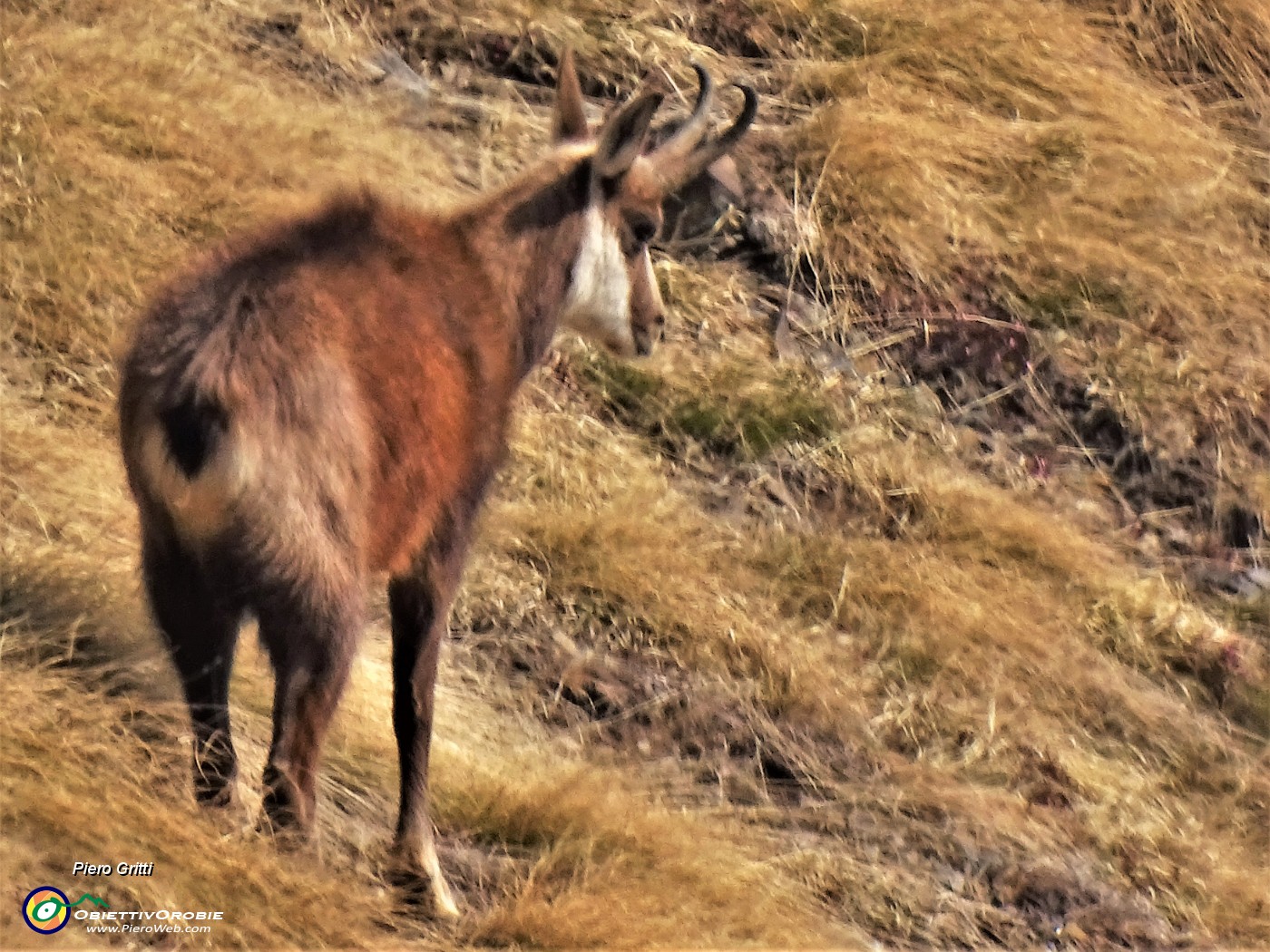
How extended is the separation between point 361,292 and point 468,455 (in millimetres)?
522

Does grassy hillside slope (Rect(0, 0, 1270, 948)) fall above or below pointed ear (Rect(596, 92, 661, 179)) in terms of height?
below

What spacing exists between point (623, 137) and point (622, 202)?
26cm

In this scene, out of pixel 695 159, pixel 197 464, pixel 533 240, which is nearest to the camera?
pixel 197 464

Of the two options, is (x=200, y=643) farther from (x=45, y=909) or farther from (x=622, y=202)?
(x=622, y=202)

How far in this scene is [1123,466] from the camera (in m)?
7.37

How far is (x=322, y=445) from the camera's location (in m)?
3.62

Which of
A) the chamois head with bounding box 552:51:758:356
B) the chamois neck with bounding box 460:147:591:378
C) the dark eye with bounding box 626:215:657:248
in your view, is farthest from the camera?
the dark eye with bounding box 626:215:657:248

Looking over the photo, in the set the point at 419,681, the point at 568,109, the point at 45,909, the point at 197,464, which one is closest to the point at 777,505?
the point at 568,109

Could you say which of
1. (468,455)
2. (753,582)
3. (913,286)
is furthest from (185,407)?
(913,286)

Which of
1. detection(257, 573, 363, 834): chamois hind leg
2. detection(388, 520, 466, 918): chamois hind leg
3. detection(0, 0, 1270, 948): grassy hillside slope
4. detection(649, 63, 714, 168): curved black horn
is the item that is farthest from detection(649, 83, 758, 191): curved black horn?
detection(257, 573, 363, 834): chamois hind leg

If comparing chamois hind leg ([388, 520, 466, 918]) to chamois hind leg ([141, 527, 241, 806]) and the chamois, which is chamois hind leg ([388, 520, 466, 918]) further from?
chamois hind leg ([141, 527, 241, 806])

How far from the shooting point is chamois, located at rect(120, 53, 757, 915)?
11.5 ft

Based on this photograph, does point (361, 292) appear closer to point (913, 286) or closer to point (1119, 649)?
point (1119, 649)

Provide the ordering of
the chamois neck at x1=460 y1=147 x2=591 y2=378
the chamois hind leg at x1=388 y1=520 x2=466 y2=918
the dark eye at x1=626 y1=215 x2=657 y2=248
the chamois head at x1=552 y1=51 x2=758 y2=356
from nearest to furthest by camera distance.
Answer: the chamois hind leg at x1=388 y1=520 x2=466 y2=918
the chamois neck at x1=460 y1=147 x2=591 y2=378
the chamois head at x1=552 y1=51 x2=758 y2=356
the dark eye at x1=626 y1=215 x2=657 y2=248
